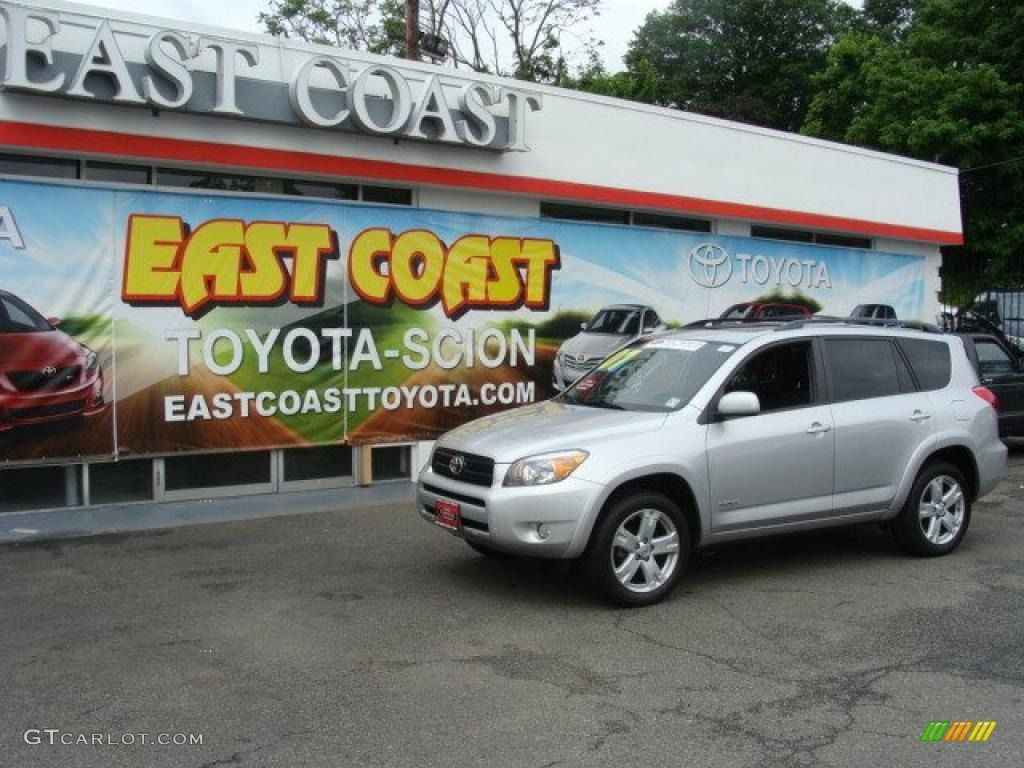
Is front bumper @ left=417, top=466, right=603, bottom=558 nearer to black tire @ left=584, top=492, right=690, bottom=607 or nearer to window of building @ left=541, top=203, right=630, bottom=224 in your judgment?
black tire @ left=584, top=492, right=690, bottom=607

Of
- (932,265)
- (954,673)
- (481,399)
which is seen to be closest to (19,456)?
(481,399)

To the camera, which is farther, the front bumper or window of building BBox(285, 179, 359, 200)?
window of building BBox(285, 179, 359, 200)

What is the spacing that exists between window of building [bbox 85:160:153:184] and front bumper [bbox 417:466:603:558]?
6.00 m

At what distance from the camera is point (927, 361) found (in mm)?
7863

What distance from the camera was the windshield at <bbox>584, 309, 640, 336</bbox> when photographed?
42.3ft

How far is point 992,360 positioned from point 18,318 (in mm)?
11585

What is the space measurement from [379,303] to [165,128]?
2.88 m

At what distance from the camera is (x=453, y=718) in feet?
15.1

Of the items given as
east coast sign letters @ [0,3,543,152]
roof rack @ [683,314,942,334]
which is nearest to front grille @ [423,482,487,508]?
roof rack @ [683,314,942,334]

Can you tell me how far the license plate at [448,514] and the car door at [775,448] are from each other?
1675 millimetres

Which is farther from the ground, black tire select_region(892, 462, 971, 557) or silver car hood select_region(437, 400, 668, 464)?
silver car hood select_region(437, 400, 668, 464)

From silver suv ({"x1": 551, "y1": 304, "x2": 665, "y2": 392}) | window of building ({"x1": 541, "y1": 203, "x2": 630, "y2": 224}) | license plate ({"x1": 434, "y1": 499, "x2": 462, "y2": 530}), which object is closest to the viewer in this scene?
license plate ({"x1": 434, "y1": 499, "x2": 462, "y2": 530})

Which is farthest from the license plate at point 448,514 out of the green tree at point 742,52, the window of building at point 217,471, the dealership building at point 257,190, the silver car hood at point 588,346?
the green tree at point 742,52

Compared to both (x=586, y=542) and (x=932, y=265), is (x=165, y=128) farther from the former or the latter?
(x=932, y=265)
